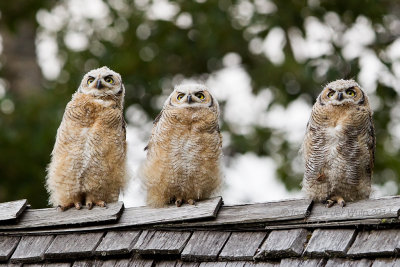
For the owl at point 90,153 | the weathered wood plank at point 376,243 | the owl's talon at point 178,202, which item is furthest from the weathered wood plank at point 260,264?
the owl at point 90,153

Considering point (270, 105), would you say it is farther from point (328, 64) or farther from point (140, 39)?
point (140, 39)

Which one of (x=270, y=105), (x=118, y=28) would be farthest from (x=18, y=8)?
(x=270, y=105)

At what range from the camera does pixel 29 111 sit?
13.1 m

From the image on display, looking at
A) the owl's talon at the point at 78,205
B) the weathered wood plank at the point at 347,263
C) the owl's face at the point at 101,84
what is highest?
the owl's face at the point at 101,84

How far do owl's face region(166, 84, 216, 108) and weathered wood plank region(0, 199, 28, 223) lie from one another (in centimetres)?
126

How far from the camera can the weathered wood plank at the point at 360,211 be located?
3.86m

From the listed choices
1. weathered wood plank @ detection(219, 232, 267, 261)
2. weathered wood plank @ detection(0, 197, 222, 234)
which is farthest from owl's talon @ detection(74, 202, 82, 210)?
weathered wood plank @ detection(219, 232, 267, 261)

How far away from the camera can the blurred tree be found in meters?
12.0

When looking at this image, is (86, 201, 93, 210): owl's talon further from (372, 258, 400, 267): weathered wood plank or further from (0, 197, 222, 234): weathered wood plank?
(372, 258, 400, 267): weathered wood plank

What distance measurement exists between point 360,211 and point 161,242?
112 cm

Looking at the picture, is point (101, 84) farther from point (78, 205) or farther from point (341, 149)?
point (341, 149)

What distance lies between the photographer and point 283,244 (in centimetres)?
402

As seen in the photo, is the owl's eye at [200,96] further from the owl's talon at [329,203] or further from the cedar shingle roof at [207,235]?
the owl's talon at [329,203]

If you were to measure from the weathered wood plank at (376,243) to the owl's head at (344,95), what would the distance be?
128 cm
